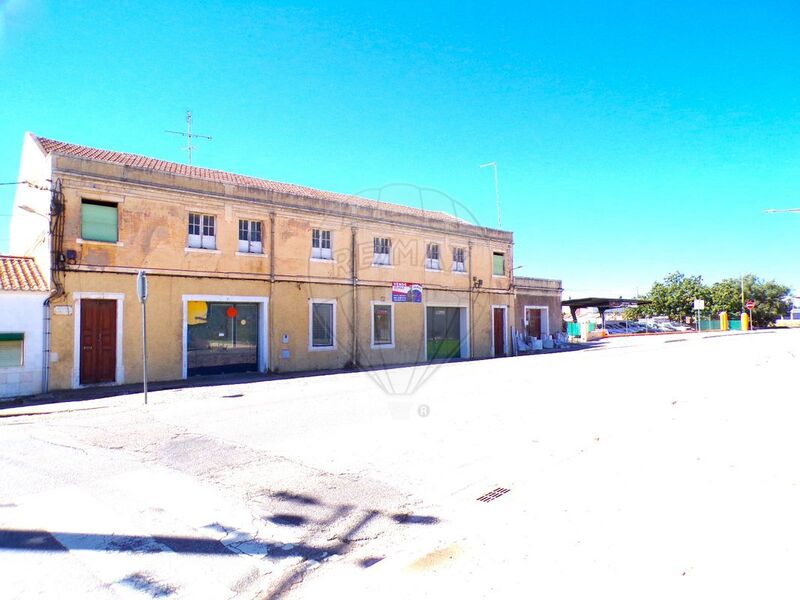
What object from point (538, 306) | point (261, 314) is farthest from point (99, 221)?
point (538, 306)

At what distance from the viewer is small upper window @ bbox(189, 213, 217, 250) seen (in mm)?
15875

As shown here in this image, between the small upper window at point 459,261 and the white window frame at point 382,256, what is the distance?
4112 mm

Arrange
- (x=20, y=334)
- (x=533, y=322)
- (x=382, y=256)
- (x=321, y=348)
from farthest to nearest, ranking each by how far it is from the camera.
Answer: (x=533, y=322) < (x=382, y=256) < (x=321, y=348) < (x=20, y=334)

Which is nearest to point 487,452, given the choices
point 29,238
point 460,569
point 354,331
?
point 460,569

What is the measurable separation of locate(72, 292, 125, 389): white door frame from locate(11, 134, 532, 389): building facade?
3 cm

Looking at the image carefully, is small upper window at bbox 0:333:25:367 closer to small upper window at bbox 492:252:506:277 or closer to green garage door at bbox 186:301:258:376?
green garage door at bbox 186:301:258:376

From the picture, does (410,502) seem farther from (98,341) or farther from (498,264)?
(498,264)

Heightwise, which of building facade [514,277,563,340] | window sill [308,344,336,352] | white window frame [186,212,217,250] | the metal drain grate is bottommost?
the metal drain grate

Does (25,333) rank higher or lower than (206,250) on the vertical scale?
lower

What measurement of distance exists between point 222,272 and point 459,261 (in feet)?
39.3

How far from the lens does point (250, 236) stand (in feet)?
56.3

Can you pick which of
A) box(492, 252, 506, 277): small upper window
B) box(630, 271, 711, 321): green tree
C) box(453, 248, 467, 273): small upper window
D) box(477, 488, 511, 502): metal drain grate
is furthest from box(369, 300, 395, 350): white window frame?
box(630, 271, 711, 321): green tree

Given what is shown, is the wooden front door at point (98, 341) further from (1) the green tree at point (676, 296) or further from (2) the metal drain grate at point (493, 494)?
(1) the green tree at point (676, 296)

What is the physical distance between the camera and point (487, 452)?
653cm
